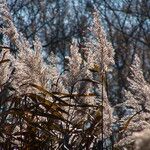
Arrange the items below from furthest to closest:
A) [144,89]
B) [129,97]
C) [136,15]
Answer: [136,15]
[129,97]
[144,89]

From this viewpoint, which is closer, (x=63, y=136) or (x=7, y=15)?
(x=63, y=136)

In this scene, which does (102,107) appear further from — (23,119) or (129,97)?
(23,119)

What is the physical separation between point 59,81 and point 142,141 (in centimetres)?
209

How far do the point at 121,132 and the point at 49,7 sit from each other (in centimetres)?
1433

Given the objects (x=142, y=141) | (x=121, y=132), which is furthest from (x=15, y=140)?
(x=142, y=141)

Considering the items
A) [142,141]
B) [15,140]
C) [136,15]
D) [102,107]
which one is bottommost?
[142,141]

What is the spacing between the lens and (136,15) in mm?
15703

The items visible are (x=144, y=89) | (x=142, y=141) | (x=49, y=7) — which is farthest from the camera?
(x=49, y=7)

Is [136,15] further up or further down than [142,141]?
further up

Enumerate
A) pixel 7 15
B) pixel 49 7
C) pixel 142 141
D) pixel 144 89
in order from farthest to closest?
pixel 49 7 → pixel 7 15 → pixel 144 89 → pixel 142 141

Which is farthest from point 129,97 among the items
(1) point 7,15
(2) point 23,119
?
(1) point 7,15

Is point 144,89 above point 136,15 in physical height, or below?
below

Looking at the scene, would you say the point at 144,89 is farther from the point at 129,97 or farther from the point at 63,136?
the point at 63,136

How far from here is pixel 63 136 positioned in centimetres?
276
